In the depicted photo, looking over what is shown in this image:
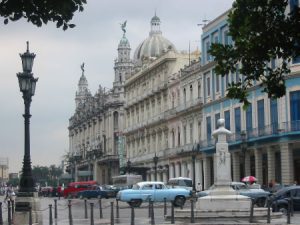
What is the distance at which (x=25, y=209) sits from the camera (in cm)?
2497

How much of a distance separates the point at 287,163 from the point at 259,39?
4131 centimetres

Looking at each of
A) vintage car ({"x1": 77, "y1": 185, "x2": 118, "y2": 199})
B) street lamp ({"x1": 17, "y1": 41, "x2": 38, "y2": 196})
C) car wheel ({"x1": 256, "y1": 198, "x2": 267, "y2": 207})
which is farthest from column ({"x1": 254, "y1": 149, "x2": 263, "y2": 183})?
street lamp ({"x1": 17, "y1": 41, "x2": 38, "y2": 196})

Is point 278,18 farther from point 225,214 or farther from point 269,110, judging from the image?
point 269,110

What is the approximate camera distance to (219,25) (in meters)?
63.1

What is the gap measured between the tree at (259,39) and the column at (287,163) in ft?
132

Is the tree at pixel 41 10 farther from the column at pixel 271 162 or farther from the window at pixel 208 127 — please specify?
the window at pixel 208 127

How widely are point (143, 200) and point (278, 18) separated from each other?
103ft

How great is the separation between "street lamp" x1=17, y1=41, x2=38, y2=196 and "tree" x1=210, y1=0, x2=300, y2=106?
44.4ft

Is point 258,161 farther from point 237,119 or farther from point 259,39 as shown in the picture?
point 259,39

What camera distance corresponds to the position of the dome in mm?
109750

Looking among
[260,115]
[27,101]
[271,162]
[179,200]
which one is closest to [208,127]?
[260,115]

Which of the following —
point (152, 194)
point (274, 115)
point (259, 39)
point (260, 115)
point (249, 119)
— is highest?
point (260, 115)

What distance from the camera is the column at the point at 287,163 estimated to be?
5228cm

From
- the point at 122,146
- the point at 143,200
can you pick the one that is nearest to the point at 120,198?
the point at 143,200
